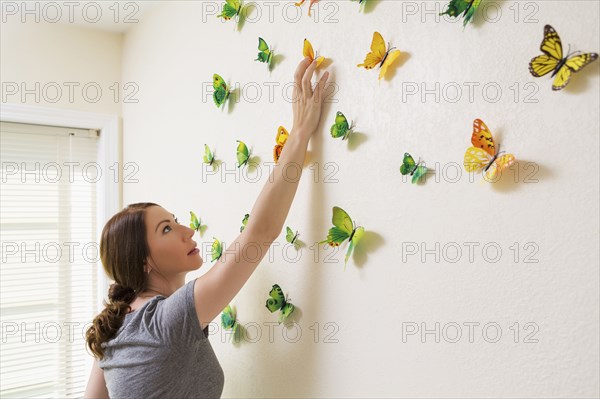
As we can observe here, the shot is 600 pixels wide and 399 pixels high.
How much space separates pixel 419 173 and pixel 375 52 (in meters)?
0.28

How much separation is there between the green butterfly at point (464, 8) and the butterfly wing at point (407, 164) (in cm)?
26

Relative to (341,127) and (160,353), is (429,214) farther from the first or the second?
(160,353)

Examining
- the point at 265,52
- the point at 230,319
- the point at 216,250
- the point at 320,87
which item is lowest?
the point at 230,319

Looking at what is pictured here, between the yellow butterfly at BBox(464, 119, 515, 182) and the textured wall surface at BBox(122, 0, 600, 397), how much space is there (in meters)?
0.02

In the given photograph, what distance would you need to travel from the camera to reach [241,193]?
156cm

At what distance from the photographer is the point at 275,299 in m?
A: 1.37

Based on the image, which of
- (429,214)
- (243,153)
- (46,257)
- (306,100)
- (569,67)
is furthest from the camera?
(46,257)

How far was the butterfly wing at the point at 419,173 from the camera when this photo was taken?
988mm

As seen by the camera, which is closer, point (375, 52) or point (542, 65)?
point (542, 65)

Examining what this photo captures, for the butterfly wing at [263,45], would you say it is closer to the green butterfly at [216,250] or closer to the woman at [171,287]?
the woman at [171,287]

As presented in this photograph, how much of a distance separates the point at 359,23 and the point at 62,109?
1.74 metres

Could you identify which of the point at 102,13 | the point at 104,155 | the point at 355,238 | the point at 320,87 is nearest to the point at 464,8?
the point at 320,87

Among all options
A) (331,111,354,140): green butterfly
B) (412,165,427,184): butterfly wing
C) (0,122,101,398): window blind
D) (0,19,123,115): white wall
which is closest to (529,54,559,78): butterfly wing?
(412,165,427,184): butterfly wing

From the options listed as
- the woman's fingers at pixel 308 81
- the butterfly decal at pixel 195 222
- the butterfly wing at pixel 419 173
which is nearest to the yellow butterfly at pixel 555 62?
the butterfly wing at pixel 419 173
